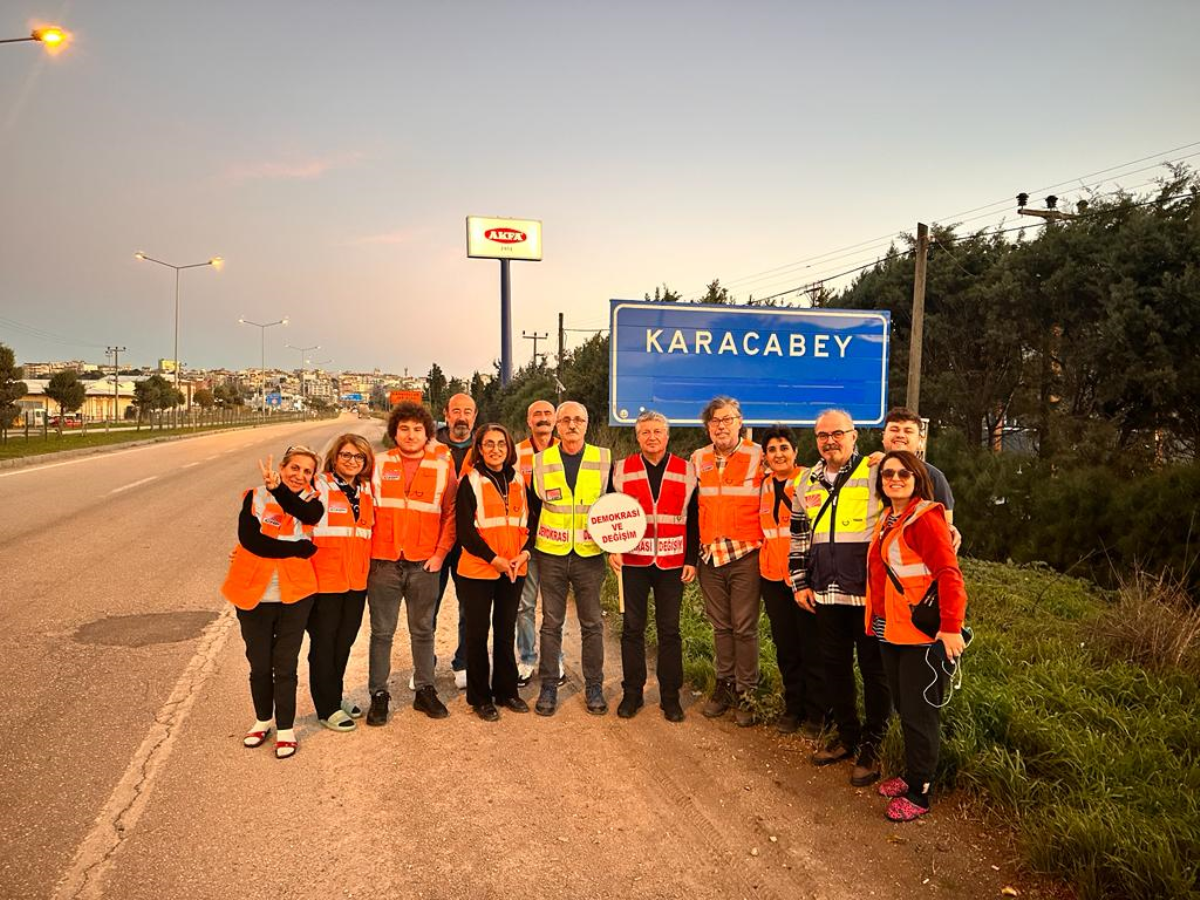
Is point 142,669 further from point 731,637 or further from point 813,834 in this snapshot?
point 813,834

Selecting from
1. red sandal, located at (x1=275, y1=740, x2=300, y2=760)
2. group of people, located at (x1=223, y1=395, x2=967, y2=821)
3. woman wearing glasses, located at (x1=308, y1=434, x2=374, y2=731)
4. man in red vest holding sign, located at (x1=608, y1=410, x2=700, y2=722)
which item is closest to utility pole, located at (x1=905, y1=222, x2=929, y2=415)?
group of people, located at (x1=223, y1=395, x2=967, y2=821)

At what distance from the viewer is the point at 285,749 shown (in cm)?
415

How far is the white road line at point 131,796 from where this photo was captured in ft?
9.82

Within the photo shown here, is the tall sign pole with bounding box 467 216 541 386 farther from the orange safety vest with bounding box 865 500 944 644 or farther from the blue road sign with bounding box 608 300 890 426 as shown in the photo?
the orange safety vest with bounding box 865 500 944 644

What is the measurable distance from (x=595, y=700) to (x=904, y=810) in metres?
1.96

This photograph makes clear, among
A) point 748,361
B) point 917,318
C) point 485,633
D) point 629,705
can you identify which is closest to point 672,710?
point 629,705

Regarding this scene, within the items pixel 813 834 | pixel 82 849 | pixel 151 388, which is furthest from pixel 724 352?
pixel 151 388

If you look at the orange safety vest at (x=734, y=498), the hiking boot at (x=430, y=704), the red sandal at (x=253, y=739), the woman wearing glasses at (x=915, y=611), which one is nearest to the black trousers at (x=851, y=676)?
the woman wearing glasses at (x=915, y=611)

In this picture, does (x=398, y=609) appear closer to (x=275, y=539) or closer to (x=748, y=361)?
(x=275, y=539)

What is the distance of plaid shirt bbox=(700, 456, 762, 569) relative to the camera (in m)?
4.79

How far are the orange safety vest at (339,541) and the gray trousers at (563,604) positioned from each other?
1.17m

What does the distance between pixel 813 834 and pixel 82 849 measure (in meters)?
3.14

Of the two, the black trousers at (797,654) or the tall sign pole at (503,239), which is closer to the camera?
the black trousers at (797,654)

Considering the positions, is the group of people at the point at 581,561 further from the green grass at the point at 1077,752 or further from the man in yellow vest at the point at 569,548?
the green grass at the point at 1077,752
